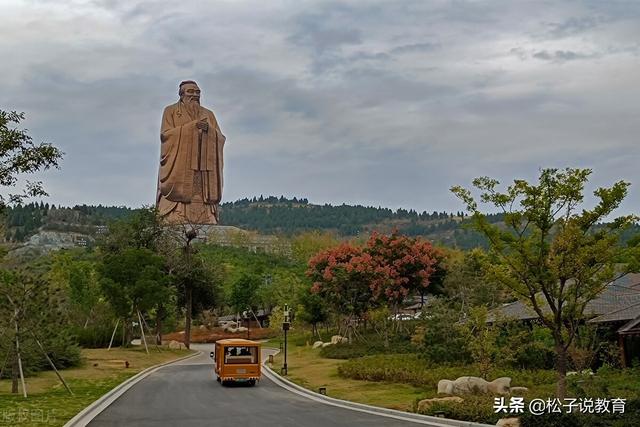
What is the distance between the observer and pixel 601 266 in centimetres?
1541

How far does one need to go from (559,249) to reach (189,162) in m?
66.7

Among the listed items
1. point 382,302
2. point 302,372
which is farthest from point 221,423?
point 382,302

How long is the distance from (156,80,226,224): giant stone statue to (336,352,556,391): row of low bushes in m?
52.2

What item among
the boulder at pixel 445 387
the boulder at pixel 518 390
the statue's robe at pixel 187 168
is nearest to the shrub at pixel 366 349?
the boulder at pixel 445 387

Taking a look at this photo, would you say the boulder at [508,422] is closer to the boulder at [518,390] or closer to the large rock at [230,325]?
the boulder at [518,390]

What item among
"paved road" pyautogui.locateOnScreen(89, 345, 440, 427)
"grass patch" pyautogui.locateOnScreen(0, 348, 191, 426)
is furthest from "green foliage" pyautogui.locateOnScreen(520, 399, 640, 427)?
"grass patch" pyautogui.locateOnScreen(0, 348, 191, 426)

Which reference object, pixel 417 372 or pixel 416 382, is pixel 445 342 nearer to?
pixel 417 372

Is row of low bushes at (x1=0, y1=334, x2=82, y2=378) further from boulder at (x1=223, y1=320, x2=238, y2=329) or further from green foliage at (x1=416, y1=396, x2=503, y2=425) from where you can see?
boulder at (x1=223, y1=320, x2=238, y2=329)

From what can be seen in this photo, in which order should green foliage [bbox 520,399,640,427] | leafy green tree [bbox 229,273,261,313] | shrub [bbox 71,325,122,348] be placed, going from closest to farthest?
green foliage [bbox 520,399,640,427], shrub [bbox 71,325,122,348], leafy green tree [bbox 229,273,261,313]

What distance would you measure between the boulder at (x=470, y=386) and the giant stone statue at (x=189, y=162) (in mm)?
60404

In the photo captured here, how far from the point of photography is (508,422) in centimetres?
1304

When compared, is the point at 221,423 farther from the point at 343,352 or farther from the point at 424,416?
the point at 343,352

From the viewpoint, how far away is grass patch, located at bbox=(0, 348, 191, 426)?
16.5 m

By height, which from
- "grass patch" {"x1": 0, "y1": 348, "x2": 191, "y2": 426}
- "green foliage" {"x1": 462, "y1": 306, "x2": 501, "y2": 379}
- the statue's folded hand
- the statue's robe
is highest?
the statue's folded hand
